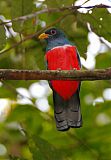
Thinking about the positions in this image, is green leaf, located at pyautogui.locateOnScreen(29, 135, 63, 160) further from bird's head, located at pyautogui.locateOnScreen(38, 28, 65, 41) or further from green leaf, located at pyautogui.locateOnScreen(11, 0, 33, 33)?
bird's head, located at pyautogui.locateOnScreen(38, 28, 65, 41)

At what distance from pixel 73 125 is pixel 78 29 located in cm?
111

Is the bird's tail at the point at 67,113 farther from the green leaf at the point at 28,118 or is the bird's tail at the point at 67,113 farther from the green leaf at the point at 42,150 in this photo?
the green leaf at the point at 28,118

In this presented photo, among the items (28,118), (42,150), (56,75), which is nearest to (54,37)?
(28,118)

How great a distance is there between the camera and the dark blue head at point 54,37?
4742mm

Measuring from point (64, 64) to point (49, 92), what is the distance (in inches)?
51.3

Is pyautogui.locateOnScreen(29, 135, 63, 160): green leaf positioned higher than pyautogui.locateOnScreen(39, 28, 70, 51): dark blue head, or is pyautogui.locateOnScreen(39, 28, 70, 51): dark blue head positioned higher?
pyautogui.locateOnScreen(39, 28, 70, 51): dark blue head

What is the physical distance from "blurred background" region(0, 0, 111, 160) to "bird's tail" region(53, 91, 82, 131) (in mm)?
365

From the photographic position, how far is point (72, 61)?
14.4 feet

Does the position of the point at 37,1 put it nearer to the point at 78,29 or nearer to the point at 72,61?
the point at 78,29

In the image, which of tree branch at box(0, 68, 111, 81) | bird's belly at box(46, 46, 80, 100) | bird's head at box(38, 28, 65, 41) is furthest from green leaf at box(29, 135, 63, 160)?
bird's head at box(38, 28, 65, 41)

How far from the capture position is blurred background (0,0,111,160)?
4.29 meters

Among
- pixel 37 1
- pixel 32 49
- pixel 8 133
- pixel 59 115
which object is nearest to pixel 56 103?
pixel 59 115

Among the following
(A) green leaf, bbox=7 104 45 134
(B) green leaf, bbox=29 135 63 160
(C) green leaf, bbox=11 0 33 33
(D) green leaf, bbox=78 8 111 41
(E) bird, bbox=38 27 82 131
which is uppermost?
(C) green leaf, bbox=11 0 33 33

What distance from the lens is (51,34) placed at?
497 centimetres
